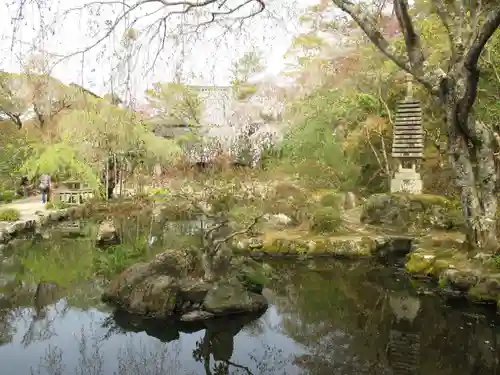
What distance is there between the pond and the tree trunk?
1.39 m

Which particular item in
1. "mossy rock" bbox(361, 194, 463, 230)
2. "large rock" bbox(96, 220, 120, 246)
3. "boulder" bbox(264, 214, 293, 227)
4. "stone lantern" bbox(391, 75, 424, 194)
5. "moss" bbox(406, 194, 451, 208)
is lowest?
"large rock" bbox(96, 220, 120, 246)

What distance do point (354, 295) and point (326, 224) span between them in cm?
339

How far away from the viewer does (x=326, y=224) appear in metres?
11.1

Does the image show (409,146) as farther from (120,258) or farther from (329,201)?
(120,258)

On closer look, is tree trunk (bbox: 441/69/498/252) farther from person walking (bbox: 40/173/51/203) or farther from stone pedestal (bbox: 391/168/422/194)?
person walking (bbox: 40/173/51/203)

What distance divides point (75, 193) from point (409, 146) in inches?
469

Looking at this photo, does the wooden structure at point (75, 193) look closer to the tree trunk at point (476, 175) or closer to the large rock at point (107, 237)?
the large rock at point (107, 237)

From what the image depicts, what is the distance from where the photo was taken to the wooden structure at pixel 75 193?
1705 cm

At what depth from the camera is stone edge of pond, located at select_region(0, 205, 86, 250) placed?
11731 mm

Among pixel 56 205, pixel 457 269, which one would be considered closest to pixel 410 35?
pixel 457 269

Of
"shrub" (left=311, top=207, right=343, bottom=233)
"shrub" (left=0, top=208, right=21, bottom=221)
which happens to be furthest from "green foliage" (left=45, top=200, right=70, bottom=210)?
"shrub" (left=311, top=207, right=343, bottom=233)

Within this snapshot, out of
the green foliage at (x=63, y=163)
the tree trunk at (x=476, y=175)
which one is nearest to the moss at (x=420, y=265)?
the tree trunk at (x=476, y=175)

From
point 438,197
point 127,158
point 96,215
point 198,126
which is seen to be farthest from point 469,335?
point 198,126

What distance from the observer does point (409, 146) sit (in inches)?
495
